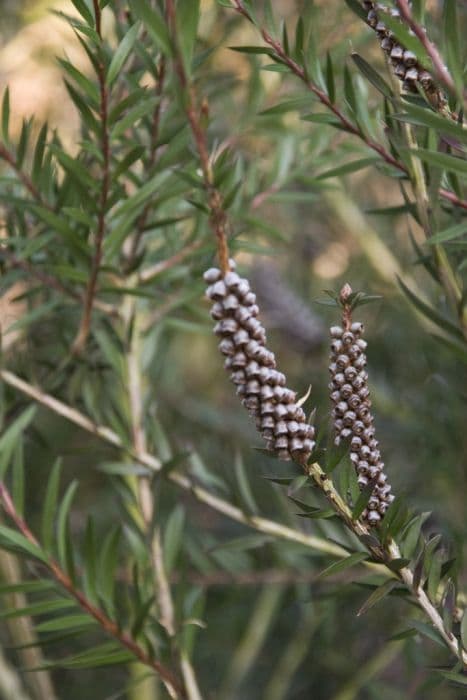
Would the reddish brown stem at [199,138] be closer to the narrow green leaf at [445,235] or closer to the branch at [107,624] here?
the narrow green leaf at [445,235]

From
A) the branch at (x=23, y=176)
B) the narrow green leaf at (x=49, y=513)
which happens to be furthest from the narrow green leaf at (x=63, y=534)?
the branch at (x=23, y=176)

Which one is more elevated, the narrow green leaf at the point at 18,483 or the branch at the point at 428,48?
the branch at the point at 428,48

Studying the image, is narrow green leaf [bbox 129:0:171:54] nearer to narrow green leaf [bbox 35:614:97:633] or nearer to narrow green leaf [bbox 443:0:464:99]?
narrow green leaf [bbox 443:0:464:99]

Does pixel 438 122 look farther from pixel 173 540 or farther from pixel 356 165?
pixel 173 540

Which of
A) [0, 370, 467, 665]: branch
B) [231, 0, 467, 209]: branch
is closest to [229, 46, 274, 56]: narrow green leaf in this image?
[231, 0, 467, 209]: branch

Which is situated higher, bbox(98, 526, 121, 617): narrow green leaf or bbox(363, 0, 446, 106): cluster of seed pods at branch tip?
bbox(363, 0, 446, 106): cluster of seed pods at branch tip

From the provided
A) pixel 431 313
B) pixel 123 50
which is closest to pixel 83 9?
pixel 123 50
